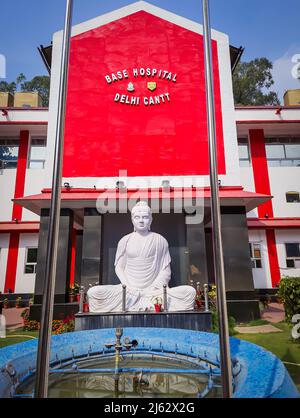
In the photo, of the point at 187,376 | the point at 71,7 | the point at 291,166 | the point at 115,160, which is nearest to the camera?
the point at 71,7

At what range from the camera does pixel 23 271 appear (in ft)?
41.3

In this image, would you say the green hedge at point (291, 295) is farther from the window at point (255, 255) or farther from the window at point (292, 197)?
the window at point (292, 197)

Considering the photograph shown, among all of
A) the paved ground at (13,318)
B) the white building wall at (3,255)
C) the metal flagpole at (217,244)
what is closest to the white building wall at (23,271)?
the white building wall at (3,255)

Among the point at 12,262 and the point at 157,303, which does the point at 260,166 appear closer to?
the point at 157,303

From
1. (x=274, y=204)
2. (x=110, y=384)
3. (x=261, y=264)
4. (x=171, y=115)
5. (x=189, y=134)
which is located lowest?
(x=110, y=384)

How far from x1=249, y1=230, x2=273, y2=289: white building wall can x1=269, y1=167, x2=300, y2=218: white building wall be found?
1.41 metres

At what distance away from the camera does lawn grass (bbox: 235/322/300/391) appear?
4688 mm

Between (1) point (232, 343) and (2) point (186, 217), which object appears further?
(2) point (186, 217)

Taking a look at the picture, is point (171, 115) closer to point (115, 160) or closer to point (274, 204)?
point (115, 160)

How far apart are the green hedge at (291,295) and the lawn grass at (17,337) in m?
5.97

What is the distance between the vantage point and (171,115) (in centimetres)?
991

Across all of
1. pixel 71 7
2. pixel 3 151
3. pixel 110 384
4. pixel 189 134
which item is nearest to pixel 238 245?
pixel 189 134

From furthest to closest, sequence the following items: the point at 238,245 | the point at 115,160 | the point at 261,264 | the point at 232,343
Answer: the point at 261,264 → the point at 115,160 → the point at 238,245 → the point at 232,343

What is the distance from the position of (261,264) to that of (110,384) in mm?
10145
